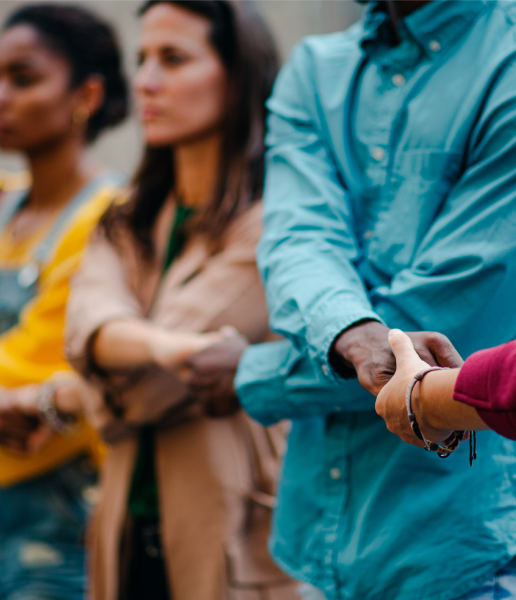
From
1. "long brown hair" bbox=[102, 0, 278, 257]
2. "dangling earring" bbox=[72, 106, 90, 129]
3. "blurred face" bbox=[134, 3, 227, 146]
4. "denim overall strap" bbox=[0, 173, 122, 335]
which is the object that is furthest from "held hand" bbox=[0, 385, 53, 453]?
"dangling earring" bbox=[72, 106, 90, 129]

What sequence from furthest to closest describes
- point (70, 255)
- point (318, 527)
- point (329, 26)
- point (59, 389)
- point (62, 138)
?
point (329, 26)
point (62, 138)
point (70, 255)
point (59, 389)
point (318, 527)

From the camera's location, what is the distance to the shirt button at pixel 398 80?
132 cm

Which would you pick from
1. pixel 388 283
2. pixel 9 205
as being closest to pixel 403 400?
pixel 388 283

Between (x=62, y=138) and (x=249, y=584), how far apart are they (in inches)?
69.4

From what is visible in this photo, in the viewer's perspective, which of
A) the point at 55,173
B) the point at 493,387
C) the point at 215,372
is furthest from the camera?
the point at 55,173

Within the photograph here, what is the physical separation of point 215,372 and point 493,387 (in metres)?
1.00

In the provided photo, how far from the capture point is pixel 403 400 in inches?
36.4

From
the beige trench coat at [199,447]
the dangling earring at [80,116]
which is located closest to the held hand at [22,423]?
the beige trench coat at [199,447]

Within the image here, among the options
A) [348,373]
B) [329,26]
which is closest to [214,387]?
[348,373]

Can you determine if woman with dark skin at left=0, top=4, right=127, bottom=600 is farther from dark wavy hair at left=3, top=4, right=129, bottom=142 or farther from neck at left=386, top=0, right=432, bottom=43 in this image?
neck at left=386, top=0, right=432, bottom=43

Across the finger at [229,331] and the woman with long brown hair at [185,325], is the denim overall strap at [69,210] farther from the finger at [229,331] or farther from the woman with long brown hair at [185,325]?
the finger at [229,331]

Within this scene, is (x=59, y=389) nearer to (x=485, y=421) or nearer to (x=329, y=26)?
(x=485, y=421)

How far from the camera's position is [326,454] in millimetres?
1333

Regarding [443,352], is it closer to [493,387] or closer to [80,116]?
[493,387]
